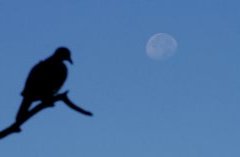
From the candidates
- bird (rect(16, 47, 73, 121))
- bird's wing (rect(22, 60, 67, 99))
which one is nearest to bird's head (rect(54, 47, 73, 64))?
bird (rect(16, 47, 73, 121))

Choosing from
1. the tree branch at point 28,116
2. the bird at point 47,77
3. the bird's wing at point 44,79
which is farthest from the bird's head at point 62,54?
the tree branch at point 28,116

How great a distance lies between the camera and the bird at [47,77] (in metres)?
6.36

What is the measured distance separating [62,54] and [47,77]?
497mm

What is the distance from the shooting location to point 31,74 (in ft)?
22.2

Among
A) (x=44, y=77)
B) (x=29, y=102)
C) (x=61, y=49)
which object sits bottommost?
(x=29, y=102)

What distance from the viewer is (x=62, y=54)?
22.9 ft

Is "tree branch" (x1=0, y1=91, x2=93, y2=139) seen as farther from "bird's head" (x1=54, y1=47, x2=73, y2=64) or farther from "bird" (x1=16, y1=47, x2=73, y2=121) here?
"bird's head" (x1=54, y1=47, x2=73, y2=64)

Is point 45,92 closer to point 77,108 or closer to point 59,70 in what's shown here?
point 59,70

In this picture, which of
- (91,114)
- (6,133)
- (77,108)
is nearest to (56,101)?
(77,108)

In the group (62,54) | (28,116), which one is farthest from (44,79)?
(28,116)

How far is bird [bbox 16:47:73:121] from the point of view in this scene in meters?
6.36

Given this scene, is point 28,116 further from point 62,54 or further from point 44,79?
point 62,54

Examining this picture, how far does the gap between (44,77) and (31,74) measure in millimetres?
233

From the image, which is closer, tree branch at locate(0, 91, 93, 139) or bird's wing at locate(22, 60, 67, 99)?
tree branch at locate(0, 91, 93, 139)
